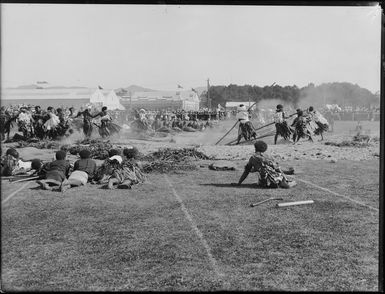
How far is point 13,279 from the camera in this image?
4.63 m

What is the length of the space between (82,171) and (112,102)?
189 centimetres

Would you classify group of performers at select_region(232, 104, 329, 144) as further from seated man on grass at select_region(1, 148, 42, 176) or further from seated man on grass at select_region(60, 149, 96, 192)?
seated man on grass at select_region(1, 148, 42, 176)

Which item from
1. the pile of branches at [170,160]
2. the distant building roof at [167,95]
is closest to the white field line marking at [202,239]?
the pile of branches at [170,160]

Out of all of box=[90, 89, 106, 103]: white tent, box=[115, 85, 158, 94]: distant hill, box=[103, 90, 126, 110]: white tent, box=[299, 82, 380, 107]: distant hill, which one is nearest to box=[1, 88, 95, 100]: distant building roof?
box=[90, 89, 106, 103]: white tent

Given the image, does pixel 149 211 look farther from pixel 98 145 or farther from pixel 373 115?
pixel 373 115

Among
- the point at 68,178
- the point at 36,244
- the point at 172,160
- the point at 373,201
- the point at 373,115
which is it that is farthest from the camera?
the point at 172,160

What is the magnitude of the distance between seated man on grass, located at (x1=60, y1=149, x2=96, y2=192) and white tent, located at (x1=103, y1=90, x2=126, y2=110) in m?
1.19

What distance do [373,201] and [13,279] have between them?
19.3 ft

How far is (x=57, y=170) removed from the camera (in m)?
8.58

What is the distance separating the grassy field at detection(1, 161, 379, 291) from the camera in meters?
4.60

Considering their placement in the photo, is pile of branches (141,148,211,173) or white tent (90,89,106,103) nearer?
white tent (90,89,106,103)

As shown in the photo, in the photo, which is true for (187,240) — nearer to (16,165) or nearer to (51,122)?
(16,165)

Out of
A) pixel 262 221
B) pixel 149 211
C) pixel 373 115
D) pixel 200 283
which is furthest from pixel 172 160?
pixel 200 283

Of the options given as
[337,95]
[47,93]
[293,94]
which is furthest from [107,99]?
[337,95]
